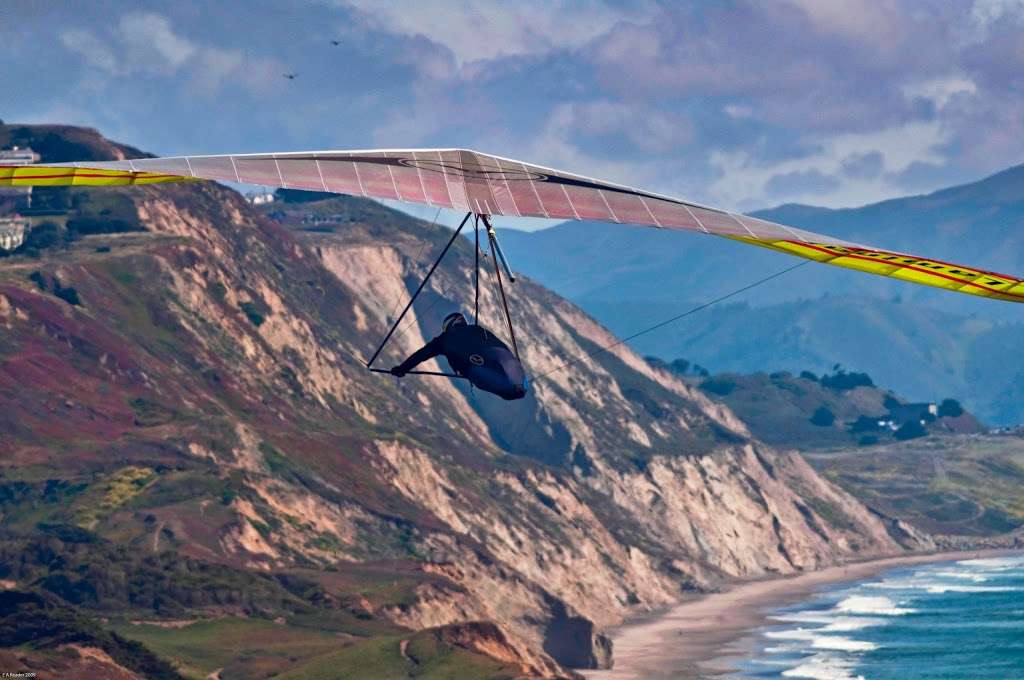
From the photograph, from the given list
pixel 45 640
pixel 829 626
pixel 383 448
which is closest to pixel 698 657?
pixel 829 626

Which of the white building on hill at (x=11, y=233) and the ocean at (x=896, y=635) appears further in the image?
the white building on hill at (x=11, y=233)

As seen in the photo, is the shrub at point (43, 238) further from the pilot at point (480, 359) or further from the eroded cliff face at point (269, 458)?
the pilot at point (480, 359)

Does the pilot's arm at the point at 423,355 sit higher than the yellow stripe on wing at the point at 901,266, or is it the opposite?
the pilot's arm at the point at 423,355

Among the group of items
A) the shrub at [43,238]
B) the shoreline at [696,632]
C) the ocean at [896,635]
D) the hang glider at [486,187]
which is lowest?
the ocean at [896,635]

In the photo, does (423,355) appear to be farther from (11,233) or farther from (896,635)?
(11,233)

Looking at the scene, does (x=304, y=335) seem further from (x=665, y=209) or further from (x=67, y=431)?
(x=665, y=209)

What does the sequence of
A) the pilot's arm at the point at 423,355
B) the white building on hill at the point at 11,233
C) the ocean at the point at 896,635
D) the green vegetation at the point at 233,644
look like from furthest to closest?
the white building on hill at the point at 11,233 < the ocean at the point at 896,635 < the green vegetation at the point at 233,644 < the pilot's arm at the point at 423,355

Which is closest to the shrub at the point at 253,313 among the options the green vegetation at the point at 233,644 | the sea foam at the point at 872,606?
the sea foam at the point at 872,606
